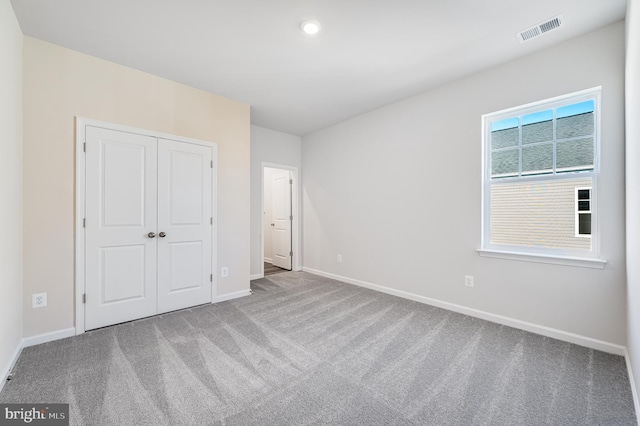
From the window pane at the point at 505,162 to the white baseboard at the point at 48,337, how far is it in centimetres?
473

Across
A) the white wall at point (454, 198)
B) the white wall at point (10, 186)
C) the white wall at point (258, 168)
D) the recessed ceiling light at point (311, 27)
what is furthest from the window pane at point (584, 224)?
the white wall at point (10, 186)

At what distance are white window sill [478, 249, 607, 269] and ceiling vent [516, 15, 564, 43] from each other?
6.73 feet

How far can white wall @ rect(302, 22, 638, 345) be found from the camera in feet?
7.52

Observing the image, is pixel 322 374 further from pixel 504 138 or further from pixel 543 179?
pixel 504 138

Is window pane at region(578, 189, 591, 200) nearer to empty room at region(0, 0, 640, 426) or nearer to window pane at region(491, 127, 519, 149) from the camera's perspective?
empty room at region(0, 0, 640, 426)

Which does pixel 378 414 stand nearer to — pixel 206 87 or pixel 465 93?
pixel 465 93

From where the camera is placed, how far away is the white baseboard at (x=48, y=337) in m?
2.38

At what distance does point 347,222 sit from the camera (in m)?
4.61

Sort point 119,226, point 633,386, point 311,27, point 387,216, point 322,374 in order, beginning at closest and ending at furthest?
point 633,386 < point 322,374 < point 311,27 < point 119,226 < point 387,216

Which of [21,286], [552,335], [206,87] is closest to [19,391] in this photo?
[21,286]

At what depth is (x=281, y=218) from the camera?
19.3 feet

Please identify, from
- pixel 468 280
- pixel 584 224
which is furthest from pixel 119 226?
pixel 584 224

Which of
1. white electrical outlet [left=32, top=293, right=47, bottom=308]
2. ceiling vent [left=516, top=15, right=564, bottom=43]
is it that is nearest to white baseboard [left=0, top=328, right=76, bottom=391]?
white electrical outlet [left=32, top=293, right=47, bottom=308]

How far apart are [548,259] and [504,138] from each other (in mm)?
1355
